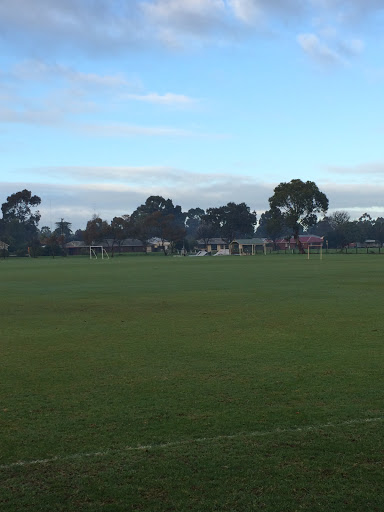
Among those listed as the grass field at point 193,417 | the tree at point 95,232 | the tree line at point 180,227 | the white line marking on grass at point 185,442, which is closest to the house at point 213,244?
the tree line at point 180,227

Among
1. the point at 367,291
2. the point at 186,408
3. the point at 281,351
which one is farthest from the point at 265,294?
the point at 186,408

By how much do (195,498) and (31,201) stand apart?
556 ft

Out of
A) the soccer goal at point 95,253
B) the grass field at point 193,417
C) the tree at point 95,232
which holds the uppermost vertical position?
the tree at point 95,232

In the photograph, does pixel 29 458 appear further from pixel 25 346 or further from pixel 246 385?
pixel 25 346

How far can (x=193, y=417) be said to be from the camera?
7055 millimetres

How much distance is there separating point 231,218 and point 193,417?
152 meters

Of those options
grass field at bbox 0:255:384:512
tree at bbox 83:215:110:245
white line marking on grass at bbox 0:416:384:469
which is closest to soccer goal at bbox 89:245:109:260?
tree at bbox 83:215:110:245

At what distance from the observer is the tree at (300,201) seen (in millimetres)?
113812

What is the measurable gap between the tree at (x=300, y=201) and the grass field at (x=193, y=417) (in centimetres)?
10104

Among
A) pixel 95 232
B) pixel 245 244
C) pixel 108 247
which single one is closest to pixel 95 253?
pixel 95 232

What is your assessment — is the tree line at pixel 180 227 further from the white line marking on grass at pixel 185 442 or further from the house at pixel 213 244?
the white line marking on grass at pixel 185 442

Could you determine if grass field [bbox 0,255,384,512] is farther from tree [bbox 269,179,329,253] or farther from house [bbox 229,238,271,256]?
house [bbox 229,238,271,256]

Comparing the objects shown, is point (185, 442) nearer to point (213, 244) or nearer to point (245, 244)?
point (245, 244)

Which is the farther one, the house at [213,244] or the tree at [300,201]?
the house at [213,244]
